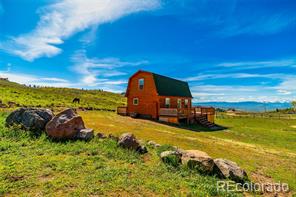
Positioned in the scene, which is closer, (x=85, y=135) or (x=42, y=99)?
(x=85, y=135)

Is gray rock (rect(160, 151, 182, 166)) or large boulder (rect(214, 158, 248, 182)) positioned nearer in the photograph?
large boulder (rect(214, 158, 248, 182))

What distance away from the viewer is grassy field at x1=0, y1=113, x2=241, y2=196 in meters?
5.94

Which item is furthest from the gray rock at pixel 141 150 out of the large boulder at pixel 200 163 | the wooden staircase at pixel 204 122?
the wooden staircase at pixel 204 122

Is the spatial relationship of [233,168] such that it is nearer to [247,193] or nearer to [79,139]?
[247,193]

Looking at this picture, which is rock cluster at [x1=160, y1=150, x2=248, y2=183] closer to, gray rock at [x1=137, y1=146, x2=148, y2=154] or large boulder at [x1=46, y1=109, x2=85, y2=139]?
gray rock at [x1=137, y1=146, x2=148, y2=154]

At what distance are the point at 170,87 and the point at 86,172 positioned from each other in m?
27.7

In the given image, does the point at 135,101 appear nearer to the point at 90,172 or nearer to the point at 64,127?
the point at 64,127

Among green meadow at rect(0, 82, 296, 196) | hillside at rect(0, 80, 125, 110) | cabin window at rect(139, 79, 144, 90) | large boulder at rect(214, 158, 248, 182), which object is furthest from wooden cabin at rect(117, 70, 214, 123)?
large boulder at rect(214, 158, 248, 182)

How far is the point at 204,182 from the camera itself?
24.4 ft

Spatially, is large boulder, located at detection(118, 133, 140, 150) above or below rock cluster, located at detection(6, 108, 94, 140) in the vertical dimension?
below

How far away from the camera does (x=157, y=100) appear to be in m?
30.2

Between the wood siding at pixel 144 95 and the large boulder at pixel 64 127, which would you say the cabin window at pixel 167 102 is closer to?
the wood siding at pixel 144 95

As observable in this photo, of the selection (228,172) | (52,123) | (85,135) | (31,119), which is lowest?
(228,172)

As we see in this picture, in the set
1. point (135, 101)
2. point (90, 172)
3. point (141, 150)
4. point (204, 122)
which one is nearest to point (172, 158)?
point (141, 150)
